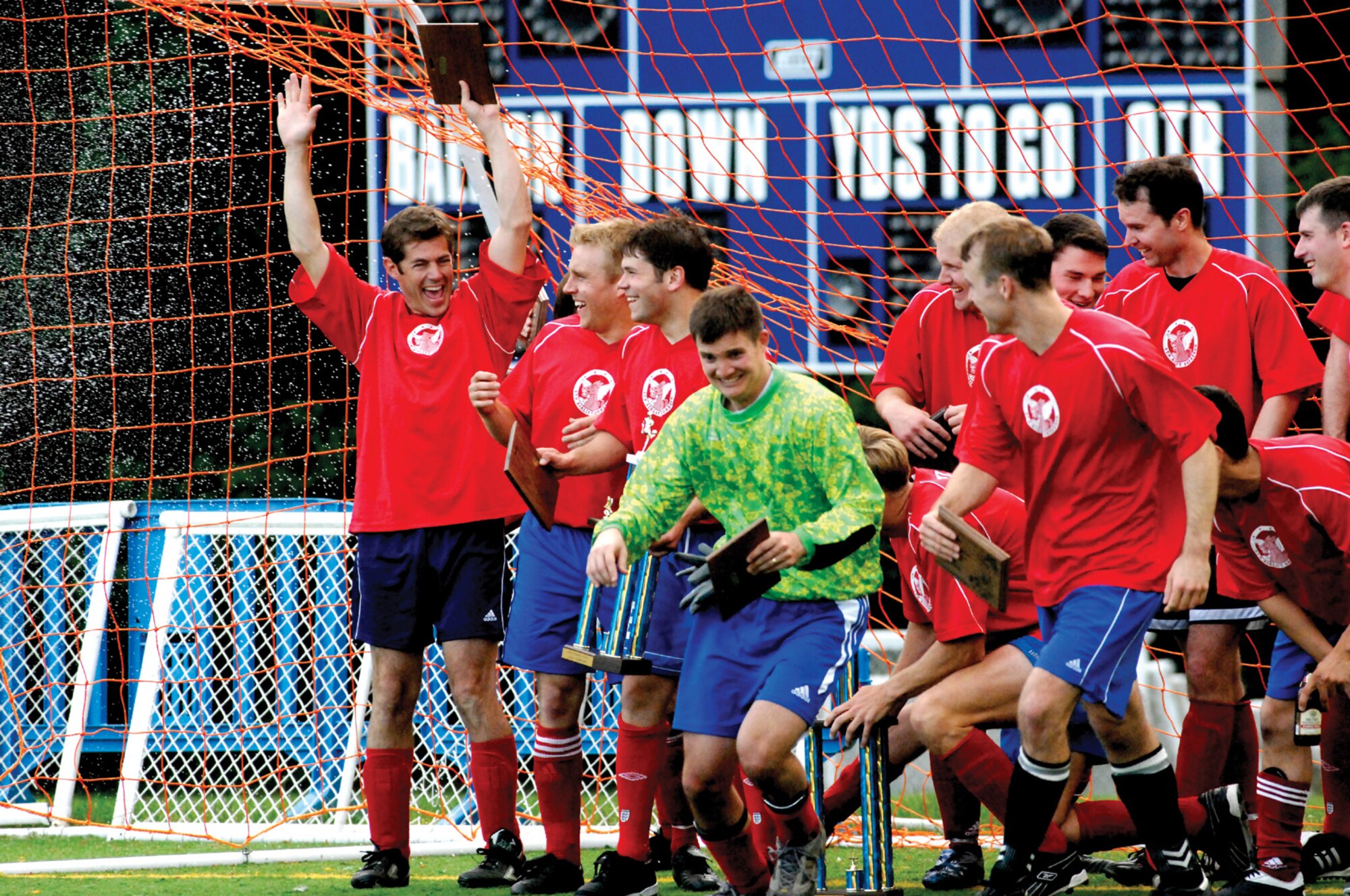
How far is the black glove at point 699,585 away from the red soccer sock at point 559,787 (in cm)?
81

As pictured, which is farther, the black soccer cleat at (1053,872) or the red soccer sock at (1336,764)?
the red soccer sock at (1336,764)

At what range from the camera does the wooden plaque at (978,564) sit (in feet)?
11.7

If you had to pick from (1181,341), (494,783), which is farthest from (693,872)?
(1181,341)

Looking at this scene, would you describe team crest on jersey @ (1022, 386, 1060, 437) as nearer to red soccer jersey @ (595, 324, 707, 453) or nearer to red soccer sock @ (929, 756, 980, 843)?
red soccer jersey @ (595, 324, 707, 453)

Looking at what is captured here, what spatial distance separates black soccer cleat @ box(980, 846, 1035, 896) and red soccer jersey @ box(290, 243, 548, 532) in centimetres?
165

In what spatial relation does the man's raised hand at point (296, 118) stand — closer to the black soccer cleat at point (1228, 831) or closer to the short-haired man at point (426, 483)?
the short-haired man at point (426, 483)

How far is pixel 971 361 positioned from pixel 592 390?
1028 mm

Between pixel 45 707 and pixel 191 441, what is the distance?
1238 millimetres

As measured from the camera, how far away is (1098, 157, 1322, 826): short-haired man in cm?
438

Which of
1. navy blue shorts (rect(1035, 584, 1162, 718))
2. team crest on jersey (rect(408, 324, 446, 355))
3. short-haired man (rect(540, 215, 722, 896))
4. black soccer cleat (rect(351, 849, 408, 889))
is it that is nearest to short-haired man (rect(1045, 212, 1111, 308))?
short-haired man (rect(540, 215, 722, 896))

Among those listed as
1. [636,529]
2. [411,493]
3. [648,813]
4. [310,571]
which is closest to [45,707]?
[310,571]

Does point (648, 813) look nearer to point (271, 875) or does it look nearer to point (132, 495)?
point (271, 875)

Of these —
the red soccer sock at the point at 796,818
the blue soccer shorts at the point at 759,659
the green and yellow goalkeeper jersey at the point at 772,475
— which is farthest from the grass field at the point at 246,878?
the green and yellow goalkeeper jersey at the point at 772,475

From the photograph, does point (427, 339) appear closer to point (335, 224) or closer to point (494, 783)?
point (494, 783)
